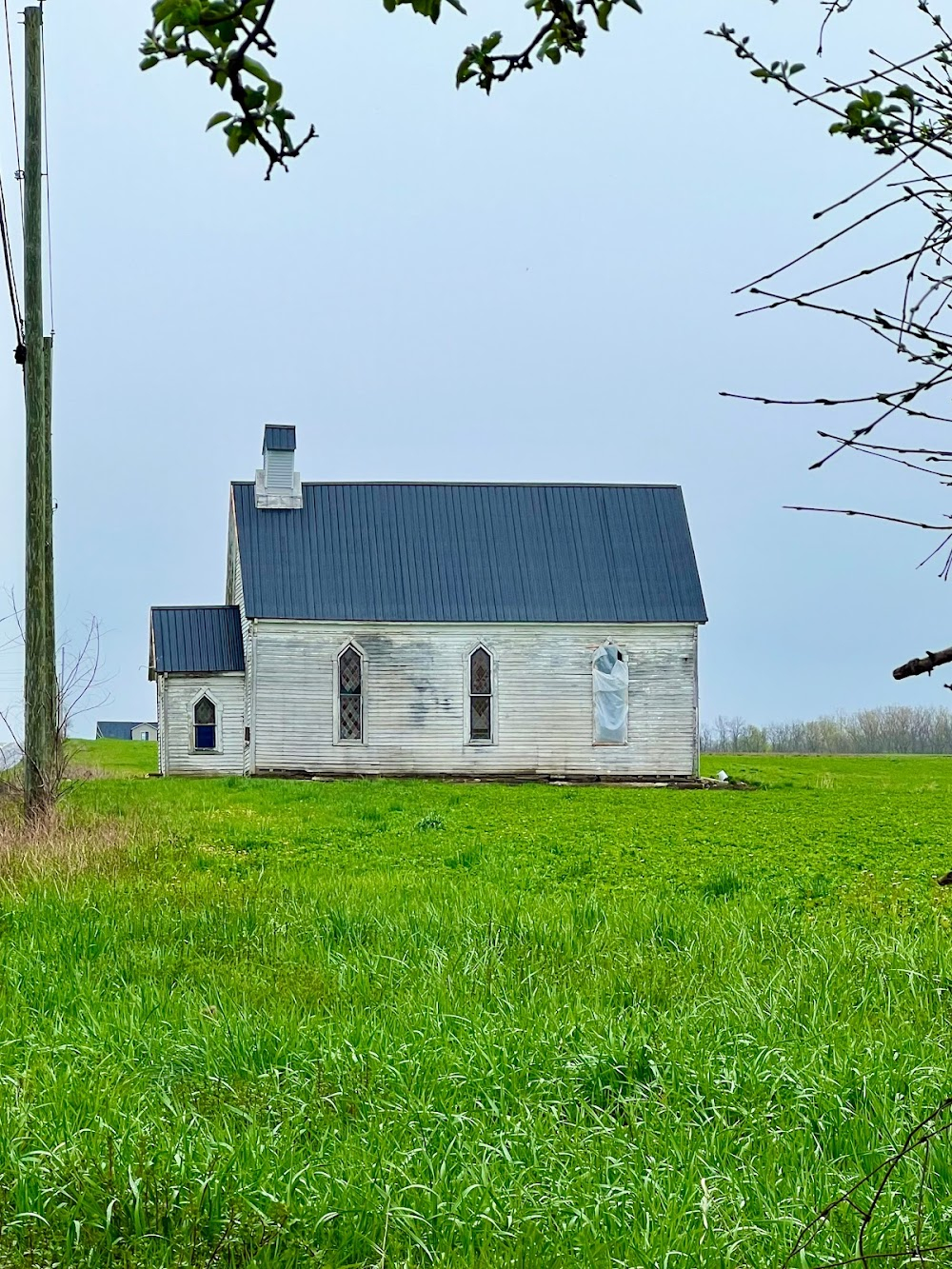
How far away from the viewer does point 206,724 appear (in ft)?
116

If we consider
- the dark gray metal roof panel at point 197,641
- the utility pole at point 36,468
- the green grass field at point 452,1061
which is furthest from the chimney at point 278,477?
the green grass field at point 452,1061

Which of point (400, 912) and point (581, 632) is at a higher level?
point (581, 632)

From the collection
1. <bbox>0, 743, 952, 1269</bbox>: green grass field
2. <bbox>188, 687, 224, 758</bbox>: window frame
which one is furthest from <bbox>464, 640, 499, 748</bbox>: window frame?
<bbox>0, 743, 952, 1269</bbox>: green grass field

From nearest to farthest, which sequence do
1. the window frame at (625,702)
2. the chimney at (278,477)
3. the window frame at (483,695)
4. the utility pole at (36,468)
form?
the utility pole at (36,468) < the window frame at (483,695) < the window frame at (625,702) < the chimney at (278,477)

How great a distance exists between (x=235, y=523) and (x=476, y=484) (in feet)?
22.6

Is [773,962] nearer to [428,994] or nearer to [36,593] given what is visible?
[428,994]

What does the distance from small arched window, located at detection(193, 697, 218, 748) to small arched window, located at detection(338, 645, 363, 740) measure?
12.0 feet

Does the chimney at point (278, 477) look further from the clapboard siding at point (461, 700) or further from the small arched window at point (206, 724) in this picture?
the small arched window at point (206, 724)

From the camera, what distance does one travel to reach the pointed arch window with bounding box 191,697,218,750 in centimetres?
3519

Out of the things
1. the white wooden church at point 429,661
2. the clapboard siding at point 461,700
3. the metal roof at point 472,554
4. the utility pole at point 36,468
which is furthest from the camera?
the metal roof at point 472,554

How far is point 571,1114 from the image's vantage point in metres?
5.74

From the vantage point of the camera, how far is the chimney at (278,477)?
3650cm

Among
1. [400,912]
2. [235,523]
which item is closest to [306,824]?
[400,912]

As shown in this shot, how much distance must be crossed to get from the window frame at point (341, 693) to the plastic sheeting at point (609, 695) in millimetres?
5847
